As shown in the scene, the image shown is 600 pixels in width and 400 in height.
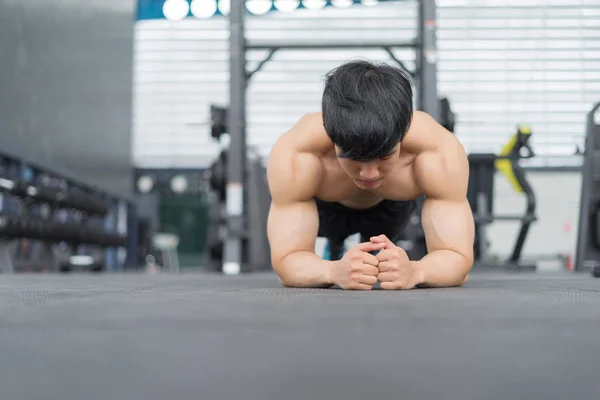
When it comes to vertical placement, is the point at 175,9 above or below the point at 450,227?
above

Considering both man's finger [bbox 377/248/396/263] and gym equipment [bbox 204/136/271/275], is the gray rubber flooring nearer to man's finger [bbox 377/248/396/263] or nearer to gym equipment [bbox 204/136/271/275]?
man's finger [bbox 377/248/396/263]

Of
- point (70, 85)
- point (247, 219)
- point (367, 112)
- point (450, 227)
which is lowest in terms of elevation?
point (247, 219)

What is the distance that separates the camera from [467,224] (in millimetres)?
1676

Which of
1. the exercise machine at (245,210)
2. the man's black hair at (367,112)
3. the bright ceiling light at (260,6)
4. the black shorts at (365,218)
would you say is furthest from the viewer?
the bright ceiling light at (260,6)

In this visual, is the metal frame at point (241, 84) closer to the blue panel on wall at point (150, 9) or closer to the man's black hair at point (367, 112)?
the man's black hair at point (367, 112)

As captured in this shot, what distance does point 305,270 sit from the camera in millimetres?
1596

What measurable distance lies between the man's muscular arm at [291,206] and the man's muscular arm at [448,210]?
0.96 ft

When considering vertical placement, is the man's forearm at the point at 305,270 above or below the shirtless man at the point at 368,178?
below

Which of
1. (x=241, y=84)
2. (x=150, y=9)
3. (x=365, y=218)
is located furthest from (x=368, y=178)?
(x=150, y=9)

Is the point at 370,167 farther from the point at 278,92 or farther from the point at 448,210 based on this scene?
the point at 278,92

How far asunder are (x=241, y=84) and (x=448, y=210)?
271cm

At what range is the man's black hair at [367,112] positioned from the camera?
1.38 metres

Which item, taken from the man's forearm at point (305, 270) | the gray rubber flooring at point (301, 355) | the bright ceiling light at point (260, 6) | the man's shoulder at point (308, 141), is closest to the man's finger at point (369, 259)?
the man's forearm at point (305, 270)

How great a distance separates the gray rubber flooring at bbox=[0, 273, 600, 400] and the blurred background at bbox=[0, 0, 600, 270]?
732cm
